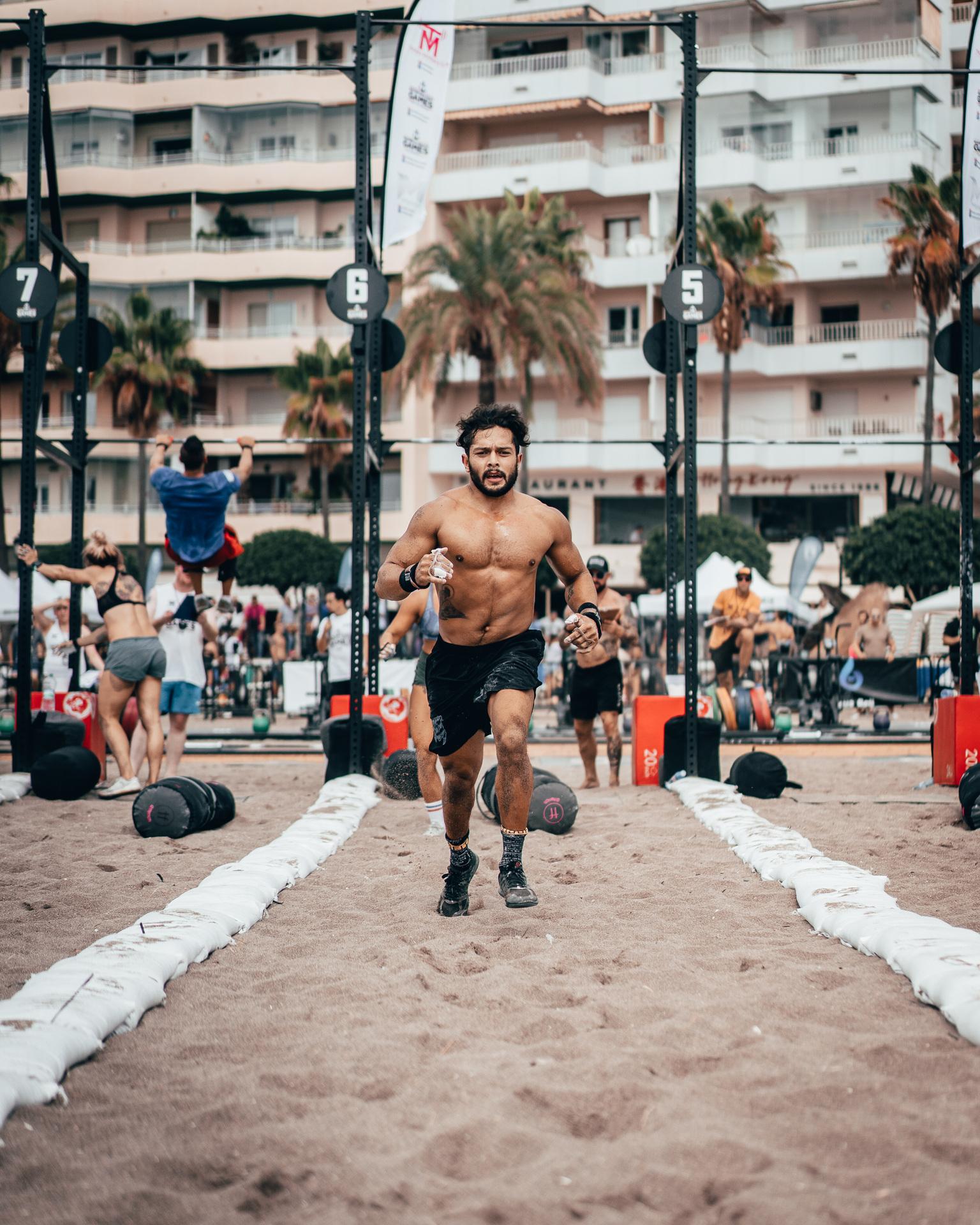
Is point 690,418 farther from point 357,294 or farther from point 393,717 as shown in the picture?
point 393,717

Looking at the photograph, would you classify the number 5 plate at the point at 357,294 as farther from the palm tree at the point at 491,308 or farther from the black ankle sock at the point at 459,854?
the palm tree at the point at 491,308

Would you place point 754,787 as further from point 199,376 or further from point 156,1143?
point 199,376

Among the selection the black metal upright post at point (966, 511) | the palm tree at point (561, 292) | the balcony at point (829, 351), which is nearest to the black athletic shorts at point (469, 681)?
the black metal upright post at point (966, 511)

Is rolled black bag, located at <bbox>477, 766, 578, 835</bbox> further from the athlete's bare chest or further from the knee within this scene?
the athlete's bare chest

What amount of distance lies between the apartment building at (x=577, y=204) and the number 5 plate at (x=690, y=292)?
108 feet

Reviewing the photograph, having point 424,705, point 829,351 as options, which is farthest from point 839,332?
point 424,705

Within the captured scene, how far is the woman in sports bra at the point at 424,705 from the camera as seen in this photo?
835 centimetres

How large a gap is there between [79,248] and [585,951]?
4972 cm

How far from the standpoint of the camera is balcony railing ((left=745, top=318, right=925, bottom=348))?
1729 inches

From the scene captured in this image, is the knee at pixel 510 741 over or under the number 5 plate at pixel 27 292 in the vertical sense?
under

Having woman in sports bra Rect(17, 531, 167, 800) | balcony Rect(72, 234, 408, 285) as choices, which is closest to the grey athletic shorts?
woman in sports bra Rect(17, 531, 167, 800)

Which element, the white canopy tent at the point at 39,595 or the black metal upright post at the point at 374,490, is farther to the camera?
the white canopy tent at the point at 39,595

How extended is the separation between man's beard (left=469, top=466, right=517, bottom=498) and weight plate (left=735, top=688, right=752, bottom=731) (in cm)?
1214

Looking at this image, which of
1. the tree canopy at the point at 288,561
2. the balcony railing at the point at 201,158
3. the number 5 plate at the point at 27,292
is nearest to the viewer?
Answer: the number 5 plate at the point at 27,292
